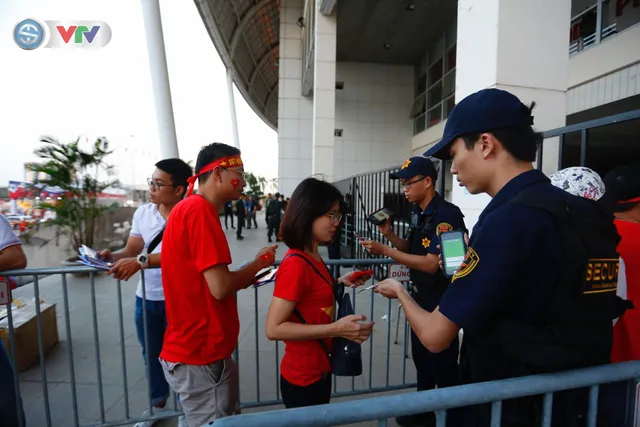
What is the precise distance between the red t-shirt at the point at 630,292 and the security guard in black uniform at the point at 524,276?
547mm

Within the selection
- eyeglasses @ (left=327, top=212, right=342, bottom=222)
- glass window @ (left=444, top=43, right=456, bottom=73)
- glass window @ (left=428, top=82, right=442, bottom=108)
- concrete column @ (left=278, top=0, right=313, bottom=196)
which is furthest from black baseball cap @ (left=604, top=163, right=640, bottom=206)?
concrete column @ (left=278, top=0, right=313, bottom=196)

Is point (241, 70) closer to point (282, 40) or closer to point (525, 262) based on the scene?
point (282, 40)

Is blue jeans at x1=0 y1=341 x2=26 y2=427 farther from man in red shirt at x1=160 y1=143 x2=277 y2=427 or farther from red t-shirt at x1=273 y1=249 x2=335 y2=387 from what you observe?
red t-shirt at x1=273 y1=249 x2=335 y2=387

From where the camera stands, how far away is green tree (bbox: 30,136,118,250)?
24.8 feet

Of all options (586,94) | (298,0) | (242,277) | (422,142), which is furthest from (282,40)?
(242,277)

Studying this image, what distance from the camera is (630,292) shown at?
1517mm

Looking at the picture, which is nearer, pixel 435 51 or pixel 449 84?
pixel 449 84

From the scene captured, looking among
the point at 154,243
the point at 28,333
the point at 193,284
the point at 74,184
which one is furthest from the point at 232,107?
the point at 193,284

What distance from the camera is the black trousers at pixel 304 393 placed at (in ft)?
5.54

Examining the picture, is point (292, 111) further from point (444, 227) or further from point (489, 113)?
point (489, 113)

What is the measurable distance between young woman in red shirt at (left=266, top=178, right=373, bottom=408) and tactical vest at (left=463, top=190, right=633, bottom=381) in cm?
83

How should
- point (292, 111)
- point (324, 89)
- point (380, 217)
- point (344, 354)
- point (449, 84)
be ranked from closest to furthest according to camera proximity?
point (344, 354)
point (380, 217)
point (324, 89)
point (449, 84)
point (292, 111)

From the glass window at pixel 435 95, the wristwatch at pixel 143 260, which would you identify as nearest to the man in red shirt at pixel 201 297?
the wristwatch at pixel 143 260

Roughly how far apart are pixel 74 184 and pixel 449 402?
9325mm
